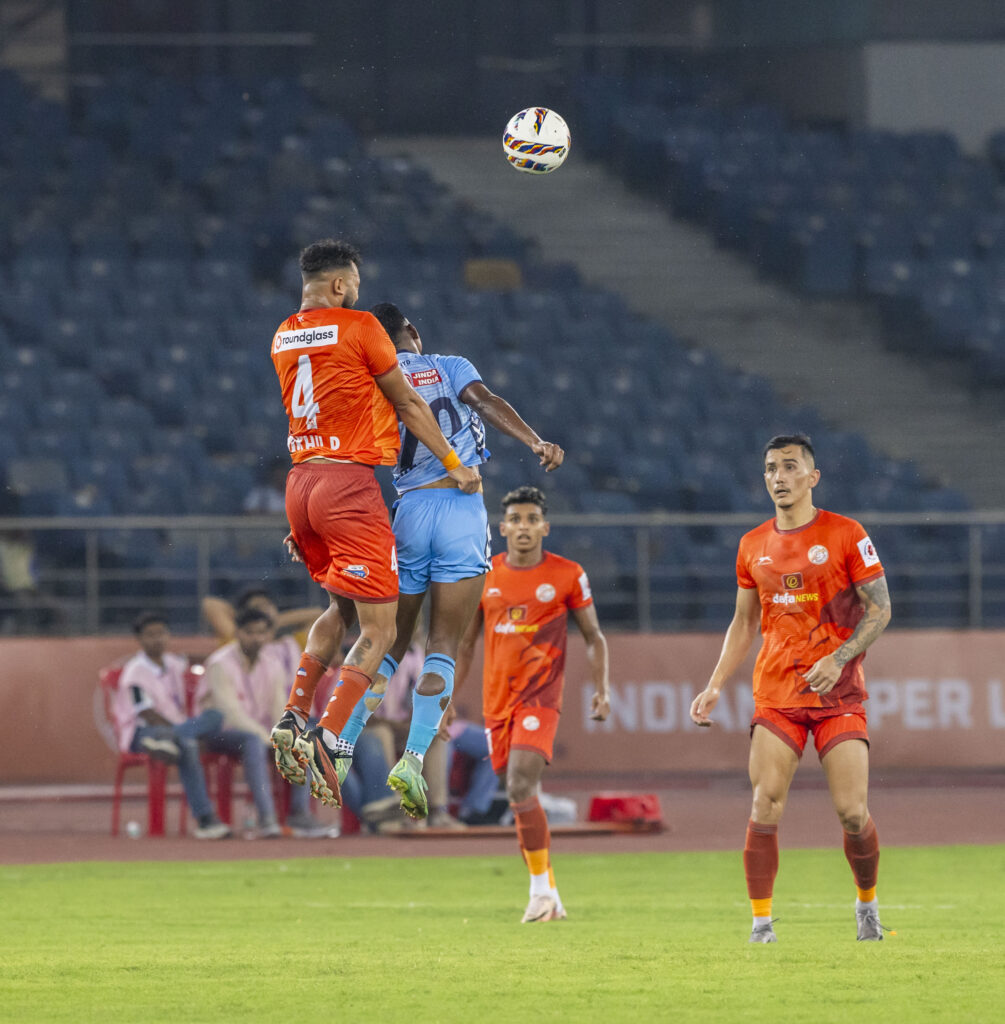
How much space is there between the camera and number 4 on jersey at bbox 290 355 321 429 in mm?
8594

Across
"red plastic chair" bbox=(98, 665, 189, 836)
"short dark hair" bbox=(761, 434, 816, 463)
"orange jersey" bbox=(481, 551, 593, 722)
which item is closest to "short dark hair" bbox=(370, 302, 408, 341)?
"short dark hair" bbox=(761, 434, 816, 463)

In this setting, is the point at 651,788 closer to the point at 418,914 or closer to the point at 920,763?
the point at 920,763

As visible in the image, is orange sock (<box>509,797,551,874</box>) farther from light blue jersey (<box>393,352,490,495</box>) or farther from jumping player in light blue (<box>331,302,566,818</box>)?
light blue jersey (<box>393,352,490,495</box>)

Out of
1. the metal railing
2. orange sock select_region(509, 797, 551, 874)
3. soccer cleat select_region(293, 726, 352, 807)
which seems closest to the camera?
soccer cleat select_region(293, 726, 352, 807)

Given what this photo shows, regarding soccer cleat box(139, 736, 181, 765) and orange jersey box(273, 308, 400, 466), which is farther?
soccer cleat box(139, 736, 181, 765)

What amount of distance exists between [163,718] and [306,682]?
808 cm

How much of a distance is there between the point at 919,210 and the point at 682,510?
937 cm

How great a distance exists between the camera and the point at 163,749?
1609 centimetres

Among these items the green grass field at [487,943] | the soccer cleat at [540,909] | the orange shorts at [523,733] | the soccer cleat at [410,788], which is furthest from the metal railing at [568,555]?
the soccer cleat at [410,788]

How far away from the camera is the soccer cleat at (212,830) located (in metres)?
16.3

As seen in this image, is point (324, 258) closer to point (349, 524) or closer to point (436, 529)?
point (349, 524)

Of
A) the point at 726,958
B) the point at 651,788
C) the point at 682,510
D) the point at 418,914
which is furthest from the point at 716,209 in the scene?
the point at 726,958

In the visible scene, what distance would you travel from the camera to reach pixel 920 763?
1991 centimetres

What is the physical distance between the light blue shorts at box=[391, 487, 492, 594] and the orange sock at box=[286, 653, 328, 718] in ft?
2.21
